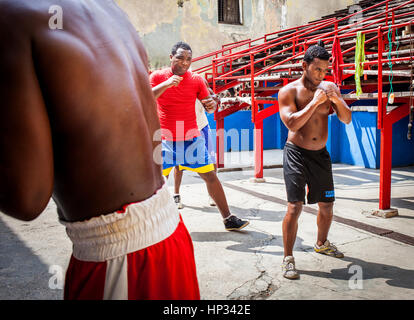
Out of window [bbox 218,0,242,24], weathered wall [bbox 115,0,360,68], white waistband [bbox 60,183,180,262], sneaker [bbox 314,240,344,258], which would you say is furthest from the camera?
window [bbox 218,0,242,24]

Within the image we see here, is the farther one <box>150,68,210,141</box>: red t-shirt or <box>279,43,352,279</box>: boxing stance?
<box>150,68,210,141</box>: red t-shirt

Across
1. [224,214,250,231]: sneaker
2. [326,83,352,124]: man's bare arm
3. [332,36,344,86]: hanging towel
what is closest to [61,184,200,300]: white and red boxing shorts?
[326,83,352,124]: man's bare arm

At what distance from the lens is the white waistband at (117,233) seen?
43.9 inches

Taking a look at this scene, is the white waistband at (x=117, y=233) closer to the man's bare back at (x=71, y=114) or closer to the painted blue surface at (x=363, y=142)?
the man's bare back at (x=71, y=114)

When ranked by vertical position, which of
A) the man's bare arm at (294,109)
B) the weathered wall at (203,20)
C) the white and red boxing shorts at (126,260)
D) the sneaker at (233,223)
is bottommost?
the sneaker at (233,223)

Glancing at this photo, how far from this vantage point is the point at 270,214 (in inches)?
187

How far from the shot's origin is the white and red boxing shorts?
1118 mm

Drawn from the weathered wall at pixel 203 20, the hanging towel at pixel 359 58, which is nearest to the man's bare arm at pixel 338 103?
the hanging towel at pixel 359 58

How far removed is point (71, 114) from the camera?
100 cm

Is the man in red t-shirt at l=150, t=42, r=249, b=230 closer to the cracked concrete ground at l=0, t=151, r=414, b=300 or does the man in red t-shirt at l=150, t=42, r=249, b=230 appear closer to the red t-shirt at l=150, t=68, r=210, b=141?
the red t-shirt at l=150, t=68, r=210, b=141

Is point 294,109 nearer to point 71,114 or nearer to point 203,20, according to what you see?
point 71,114

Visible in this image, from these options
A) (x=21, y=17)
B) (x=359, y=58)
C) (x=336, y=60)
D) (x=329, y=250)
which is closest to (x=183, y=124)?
(x=329, y=250)

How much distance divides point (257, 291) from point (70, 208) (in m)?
1.99

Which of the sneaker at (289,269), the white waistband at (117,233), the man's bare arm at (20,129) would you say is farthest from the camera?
the sneaker at (289,269)
